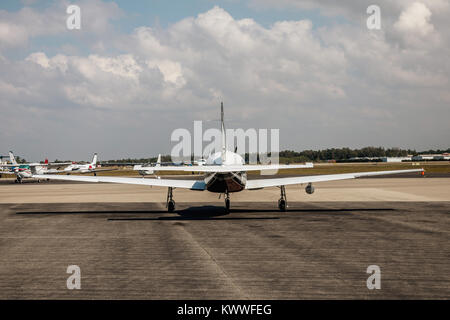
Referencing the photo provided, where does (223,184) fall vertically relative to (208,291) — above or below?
above

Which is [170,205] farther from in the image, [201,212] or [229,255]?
[229,255]

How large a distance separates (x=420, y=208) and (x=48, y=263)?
69.1 feet

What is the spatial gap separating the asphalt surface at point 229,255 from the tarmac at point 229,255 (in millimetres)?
28

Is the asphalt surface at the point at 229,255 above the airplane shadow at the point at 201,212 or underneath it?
above

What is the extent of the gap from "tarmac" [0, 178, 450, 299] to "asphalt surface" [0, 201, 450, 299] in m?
0.03

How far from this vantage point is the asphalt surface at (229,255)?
8.07 metres

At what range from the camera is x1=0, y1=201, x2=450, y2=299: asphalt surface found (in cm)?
807

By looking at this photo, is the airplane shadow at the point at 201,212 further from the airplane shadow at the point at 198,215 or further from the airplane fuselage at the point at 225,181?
the airplane fuselage at the point at 225,181

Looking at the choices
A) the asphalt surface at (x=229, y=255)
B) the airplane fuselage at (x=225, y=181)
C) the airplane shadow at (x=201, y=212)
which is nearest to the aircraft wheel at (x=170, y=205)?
the airplane shadow at (x=201, y=212)

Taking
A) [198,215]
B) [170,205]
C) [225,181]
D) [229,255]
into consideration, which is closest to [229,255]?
[229,255]

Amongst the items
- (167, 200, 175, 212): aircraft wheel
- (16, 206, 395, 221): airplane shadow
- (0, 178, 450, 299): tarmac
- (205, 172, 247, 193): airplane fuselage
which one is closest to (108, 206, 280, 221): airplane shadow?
(16, 206, 395, 221): airplane shadow
